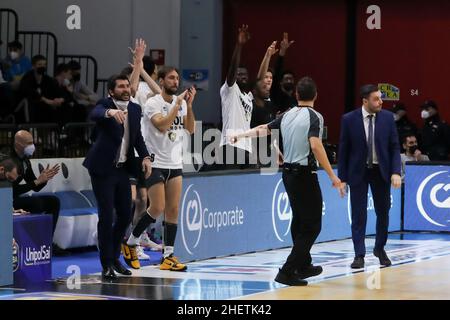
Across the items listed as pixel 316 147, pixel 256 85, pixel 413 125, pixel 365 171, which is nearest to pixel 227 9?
pixel 413 125

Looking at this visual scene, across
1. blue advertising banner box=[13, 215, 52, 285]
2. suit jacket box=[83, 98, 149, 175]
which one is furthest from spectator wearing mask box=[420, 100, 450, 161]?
blue advertising banner box=[13, 215, 52, 285]

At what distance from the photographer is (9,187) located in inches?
497

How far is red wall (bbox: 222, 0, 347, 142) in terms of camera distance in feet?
81.8

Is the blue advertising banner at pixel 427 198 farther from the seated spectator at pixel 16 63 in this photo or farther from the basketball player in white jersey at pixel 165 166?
the seated spectator at pixel 16 63

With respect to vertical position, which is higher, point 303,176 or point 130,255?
point 303,176

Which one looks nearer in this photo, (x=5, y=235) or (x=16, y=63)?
(x=5, y=235)

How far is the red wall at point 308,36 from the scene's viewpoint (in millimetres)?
24938

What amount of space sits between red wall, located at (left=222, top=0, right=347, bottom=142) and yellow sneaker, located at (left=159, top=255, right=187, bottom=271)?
36.6 feet

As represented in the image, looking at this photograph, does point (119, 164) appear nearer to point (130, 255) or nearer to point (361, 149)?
point (130, 255)

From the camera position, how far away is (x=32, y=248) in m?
13.1

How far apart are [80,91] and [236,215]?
6678 mm

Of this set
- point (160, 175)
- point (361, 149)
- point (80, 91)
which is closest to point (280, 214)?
point (361, 149)

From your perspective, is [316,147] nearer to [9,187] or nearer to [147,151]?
[147,151]

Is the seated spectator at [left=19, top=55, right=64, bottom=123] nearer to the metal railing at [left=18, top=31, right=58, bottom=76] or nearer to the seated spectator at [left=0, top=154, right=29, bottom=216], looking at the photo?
the metal railing at [left=18, top=31, right=58, bottom=76]
